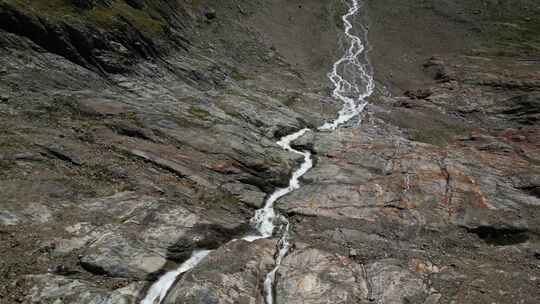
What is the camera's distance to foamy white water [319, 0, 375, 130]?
173 ft

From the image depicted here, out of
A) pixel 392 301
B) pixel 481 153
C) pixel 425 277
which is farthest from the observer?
pixel 481 153

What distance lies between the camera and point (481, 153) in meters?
39.4

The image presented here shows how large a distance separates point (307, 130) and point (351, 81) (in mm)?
24441

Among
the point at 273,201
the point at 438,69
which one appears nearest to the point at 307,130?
the point at 273,201

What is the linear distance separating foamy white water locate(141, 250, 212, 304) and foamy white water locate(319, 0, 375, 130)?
2581 cm

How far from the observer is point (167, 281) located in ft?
66.5

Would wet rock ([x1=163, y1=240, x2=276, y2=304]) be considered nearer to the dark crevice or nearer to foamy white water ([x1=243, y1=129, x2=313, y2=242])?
foamy white water ([x1=243, y1=129, x2=313, y2=242])

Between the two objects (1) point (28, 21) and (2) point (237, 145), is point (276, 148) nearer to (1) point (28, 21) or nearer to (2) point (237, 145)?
(2) point (237, 145)

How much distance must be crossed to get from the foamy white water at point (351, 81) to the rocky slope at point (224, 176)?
214 cm

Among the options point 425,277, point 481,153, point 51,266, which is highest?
point 481,153

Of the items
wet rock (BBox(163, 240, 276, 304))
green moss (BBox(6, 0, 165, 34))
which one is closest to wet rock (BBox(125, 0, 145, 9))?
green moss (BBox(6, 0, 165, 34))

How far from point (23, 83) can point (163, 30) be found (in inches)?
987

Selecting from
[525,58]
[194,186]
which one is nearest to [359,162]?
[194,186]

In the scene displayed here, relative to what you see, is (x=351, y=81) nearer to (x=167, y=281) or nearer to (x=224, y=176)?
(x=224, y=176)
